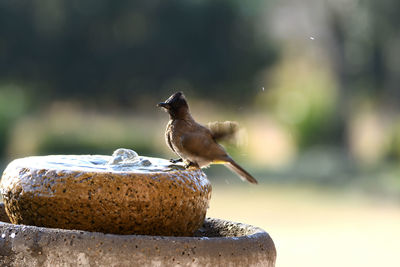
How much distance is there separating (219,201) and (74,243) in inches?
473

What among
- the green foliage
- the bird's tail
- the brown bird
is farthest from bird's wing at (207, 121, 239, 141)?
the green foliage

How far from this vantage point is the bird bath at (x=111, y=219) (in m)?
2.47

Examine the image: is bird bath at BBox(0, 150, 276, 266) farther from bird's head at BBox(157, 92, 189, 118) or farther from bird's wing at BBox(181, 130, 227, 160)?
bird's head at BBox(157, 92, 189, 118)

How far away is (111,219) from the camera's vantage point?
104 inches

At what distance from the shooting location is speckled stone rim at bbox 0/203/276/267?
8.05 ft

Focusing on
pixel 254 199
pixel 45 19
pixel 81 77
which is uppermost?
pixel 45 19

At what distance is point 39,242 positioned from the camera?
8.19 ft

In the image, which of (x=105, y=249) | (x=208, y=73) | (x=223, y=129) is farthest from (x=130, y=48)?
(x=105, y=249)

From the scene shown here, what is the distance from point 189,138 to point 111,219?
552 millimetres

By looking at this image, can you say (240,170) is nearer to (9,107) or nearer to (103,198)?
(103,198)

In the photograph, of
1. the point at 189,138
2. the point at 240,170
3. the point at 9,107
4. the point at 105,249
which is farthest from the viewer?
the point at 9,107

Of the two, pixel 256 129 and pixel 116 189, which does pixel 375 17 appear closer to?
pixel 256 129

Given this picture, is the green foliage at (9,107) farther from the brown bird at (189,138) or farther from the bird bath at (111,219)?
the bird bath at (111,219)

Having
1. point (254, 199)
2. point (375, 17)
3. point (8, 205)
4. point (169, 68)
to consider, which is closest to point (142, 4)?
point (169, 68)
